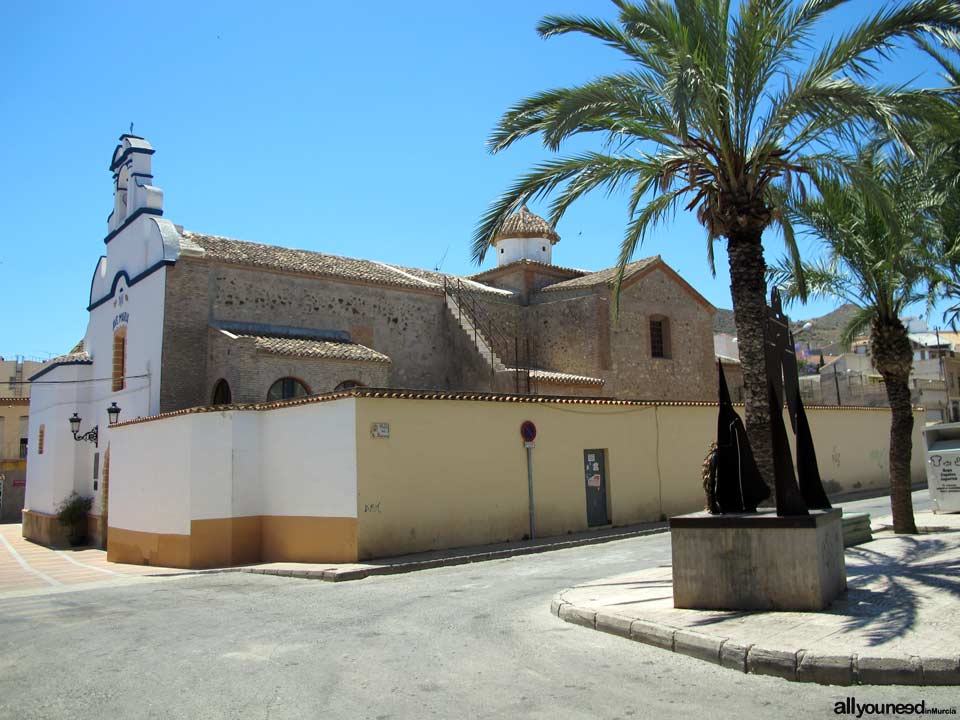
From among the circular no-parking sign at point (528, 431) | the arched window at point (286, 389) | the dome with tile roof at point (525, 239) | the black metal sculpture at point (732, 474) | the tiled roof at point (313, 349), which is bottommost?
the black metal sculpture at point (732, 474)

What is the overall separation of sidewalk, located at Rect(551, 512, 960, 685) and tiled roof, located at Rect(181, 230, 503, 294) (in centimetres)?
1572

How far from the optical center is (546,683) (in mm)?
5766

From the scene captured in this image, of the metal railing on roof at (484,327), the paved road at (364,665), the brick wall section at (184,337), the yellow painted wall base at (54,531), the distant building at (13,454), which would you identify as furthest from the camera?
the distant building at (13,454)

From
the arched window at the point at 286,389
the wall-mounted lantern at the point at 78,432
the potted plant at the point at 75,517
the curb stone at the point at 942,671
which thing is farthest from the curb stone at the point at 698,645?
the potted plant at the point at 75,517

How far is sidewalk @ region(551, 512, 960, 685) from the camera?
5.55m

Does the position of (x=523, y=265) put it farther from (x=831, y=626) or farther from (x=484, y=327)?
(x=831, y=626)

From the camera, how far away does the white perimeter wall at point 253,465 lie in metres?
14.1

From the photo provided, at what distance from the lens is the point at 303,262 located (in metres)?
24.0

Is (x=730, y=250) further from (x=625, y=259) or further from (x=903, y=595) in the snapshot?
(x=903, y=595)

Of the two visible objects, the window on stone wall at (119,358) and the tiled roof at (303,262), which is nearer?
the tiled roof at (303,262)

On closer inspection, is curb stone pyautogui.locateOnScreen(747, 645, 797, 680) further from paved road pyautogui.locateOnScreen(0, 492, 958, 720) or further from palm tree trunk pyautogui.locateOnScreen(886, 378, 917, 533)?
palm tree trunk pyautogui.locateOnScreen(886, 378, 917, 533)

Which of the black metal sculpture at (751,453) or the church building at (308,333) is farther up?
the church building at (308,333)

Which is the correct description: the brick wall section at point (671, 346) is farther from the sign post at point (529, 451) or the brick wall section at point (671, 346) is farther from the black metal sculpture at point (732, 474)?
the black metal sculpture at point (732, 474)

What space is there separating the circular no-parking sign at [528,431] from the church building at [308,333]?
17.3ft
